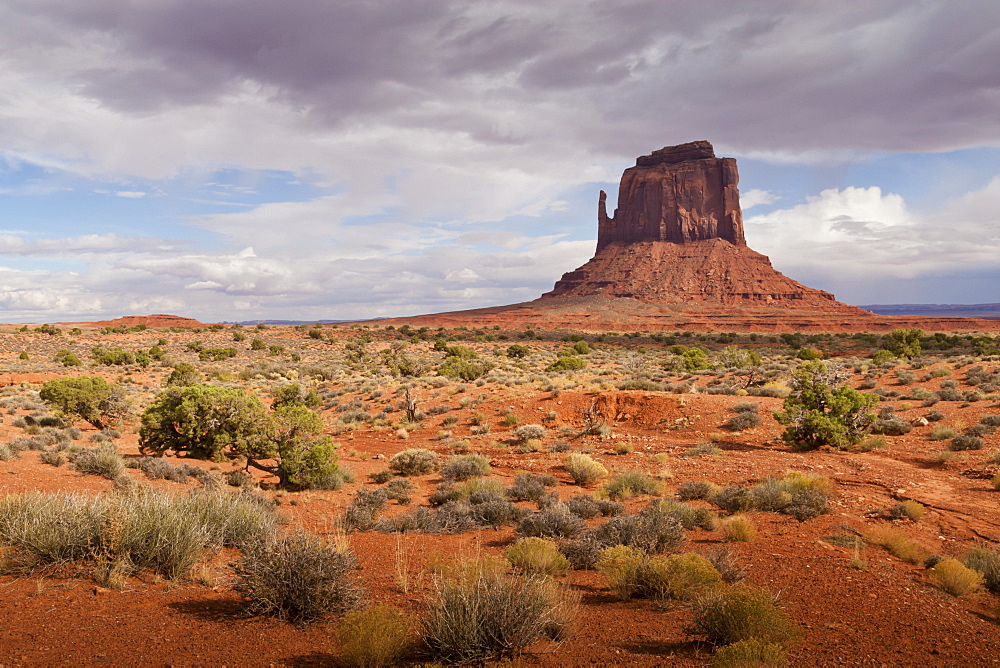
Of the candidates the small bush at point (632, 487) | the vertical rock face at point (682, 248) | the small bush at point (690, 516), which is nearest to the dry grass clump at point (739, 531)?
the small bush at point (690, 516)

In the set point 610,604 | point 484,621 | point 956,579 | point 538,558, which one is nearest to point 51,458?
point 538,558

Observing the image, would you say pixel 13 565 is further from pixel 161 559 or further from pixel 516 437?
pixel 516 437

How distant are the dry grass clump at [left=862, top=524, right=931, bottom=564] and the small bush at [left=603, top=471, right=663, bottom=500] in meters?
3.87

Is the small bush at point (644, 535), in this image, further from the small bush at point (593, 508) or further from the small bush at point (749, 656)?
the small bush at point (749, 656)

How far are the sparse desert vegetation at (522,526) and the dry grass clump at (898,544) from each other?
5 centimetres

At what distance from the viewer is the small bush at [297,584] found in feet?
17.4

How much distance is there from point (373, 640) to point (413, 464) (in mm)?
10337

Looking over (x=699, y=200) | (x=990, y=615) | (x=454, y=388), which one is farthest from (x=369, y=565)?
(x=699, y=200)

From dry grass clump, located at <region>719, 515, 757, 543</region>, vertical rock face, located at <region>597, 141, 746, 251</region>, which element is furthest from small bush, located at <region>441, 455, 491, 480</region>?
vertical rock face, located at <region>597, 141, 746, 251</region>

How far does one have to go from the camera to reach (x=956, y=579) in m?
6.25

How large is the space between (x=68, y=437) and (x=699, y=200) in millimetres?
140043

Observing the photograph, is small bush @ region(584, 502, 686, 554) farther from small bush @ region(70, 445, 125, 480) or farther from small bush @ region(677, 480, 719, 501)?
small bush @ region(70, 445, 125, 480)

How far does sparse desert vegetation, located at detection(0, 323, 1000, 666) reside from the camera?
15.9 feet

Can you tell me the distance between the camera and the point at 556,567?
6.81 m
